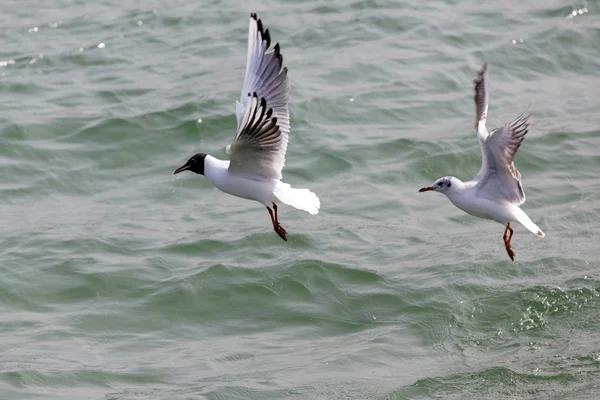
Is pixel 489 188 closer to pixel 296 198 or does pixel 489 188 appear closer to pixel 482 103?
pixel 482 103

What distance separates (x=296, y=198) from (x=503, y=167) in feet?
4.91

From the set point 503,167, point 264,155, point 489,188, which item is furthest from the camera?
point 489,188

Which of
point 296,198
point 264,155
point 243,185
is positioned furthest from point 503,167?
point 243,185

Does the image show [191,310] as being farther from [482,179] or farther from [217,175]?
[482,179]

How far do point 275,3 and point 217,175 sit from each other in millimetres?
8434

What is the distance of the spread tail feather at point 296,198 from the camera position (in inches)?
319

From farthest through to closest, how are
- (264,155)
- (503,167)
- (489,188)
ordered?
1. (489,188)
2. (503,167)
3. (264,155)

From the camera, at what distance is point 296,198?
8.18m

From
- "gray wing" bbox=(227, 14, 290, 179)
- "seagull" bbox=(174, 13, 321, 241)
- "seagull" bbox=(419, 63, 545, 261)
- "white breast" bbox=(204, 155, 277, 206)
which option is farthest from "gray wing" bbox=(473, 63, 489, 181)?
"white breast" bbox=(204, 155, 277, 206)

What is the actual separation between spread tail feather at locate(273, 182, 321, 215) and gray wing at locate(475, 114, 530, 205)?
126 cm

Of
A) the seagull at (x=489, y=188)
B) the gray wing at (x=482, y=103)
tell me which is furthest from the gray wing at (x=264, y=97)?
the gray wing at (x=482, y=103)

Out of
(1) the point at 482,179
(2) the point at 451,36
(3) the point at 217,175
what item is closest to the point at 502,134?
(1) the point at 482,179

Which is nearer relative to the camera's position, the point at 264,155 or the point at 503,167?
the point at 264,155

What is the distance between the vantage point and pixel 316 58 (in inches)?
571
